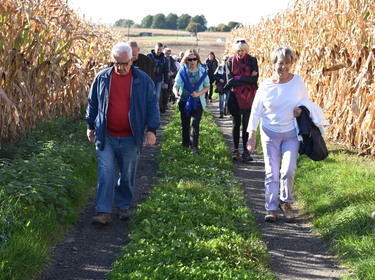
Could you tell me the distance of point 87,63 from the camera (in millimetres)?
14219

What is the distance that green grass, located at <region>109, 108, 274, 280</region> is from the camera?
5.27 metres

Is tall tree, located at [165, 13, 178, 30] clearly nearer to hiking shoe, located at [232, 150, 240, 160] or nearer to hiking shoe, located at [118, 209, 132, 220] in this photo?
hiking shoe, located at [232, 150, 240, 160]

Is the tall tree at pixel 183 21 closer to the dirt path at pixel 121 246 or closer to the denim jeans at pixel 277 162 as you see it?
the dirt path at pixel 121 246

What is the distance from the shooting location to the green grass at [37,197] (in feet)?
17.3

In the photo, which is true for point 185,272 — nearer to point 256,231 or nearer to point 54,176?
point 256,231

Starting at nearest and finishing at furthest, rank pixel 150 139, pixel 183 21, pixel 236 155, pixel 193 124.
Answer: pixel 150 139, pixel 236 155, pixel 193 124, pixel 183 21

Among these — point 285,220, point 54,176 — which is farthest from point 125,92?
point 285,220

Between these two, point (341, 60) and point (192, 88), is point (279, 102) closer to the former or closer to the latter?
point (192, 88)

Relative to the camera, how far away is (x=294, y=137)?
24.2 feet

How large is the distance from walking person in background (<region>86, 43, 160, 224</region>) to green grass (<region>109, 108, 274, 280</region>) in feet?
1.70

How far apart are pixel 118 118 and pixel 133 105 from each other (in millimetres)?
228

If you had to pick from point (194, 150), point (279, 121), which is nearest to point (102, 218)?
point (279, 121)

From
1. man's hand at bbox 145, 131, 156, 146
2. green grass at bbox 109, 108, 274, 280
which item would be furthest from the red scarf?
man's hand at bbox 145, 131, 156, 146

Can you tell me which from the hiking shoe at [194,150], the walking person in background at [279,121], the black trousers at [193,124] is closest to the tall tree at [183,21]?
the black trousers at [193,124]
